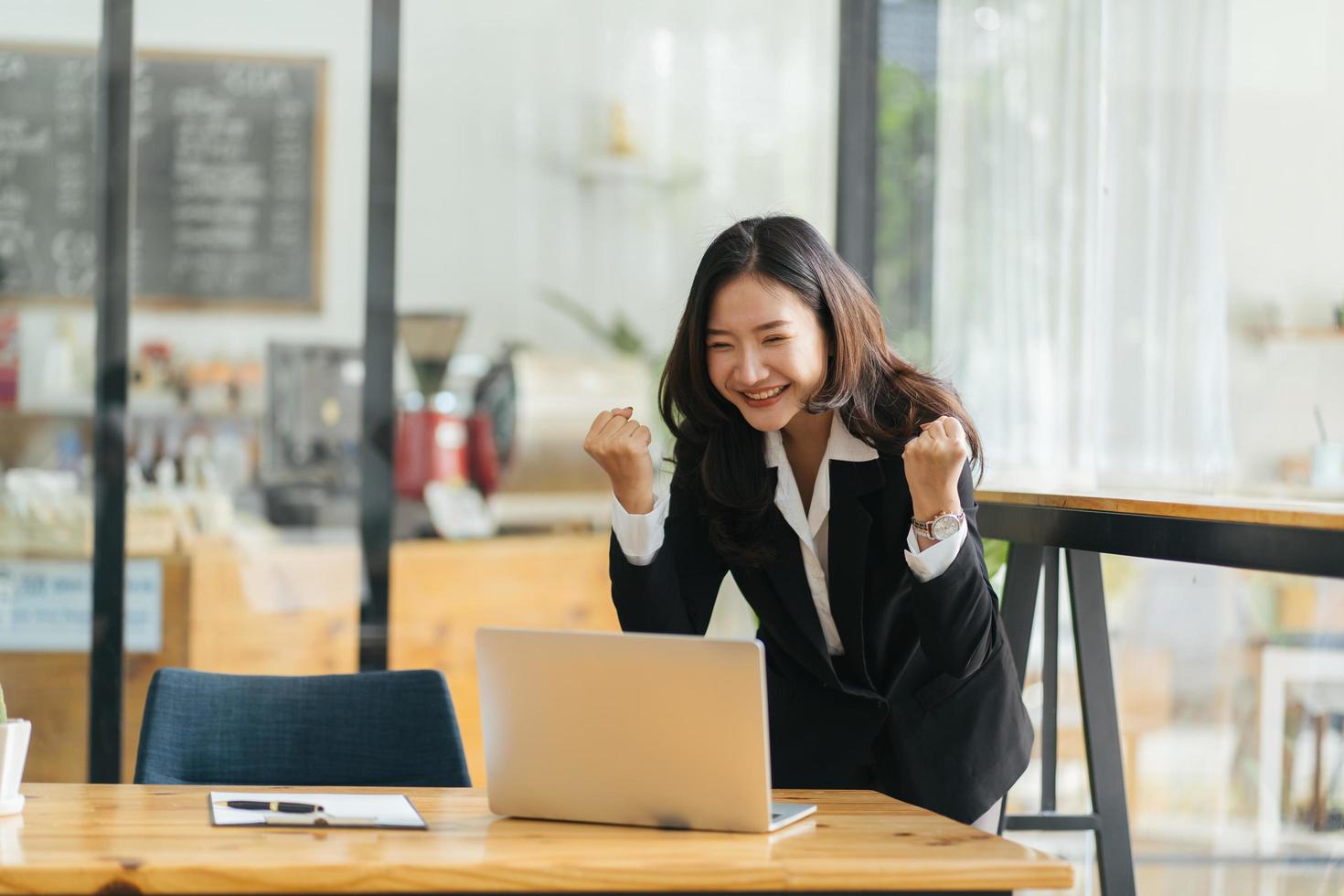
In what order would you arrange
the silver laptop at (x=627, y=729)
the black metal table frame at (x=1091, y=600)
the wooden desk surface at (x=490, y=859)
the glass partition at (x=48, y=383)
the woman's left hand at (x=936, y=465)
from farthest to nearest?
1. the glass partition at (x=48, y=383)
2. the black metal table frame at (x=1091, y=600)
3. the woman's left hand at (x=936, y=465)
4. the silver laptop at (x=627, y=729)
5. the wooden desk surface at (x=490, y=859)

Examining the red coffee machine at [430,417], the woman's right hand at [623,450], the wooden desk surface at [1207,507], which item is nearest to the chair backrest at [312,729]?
the woman's right hand at [623,450]

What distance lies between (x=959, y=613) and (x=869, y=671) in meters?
0.28

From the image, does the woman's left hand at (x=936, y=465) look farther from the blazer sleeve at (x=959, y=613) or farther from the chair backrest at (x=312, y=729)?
the chair backrest at (x=312, y=729)

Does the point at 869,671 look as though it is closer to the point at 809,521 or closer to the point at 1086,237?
the point at 809,521

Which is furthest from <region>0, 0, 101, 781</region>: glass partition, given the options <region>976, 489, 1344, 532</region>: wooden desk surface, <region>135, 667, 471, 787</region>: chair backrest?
<region>976, 489, 1344, 532</region>: wooden desk surface

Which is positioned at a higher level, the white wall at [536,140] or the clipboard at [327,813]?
the white wall at [536,140]

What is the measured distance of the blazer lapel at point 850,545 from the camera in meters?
2.00

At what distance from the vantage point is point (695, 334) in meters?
2.06

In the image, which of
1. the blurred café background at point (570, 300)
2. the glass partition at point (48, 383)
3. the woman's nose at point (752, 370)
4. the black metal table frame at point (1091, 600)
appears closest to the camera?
the black metal table frame at point (1091, 600)

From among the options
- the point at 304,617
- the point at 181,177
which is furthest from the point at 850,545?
the point at 181,177

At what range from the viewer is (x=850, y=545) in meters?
2.00

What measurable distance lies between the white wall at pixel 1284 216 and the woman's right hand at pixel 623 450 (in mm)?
1903

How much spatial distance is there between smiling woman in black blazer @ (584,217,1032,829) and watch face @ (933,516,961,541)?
Answer: 0.11 m

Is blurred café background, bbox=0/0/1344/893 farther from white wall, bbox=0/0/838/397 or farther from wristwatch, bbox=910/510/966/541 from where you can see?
wristwatch, bbox=910/510/966/541
